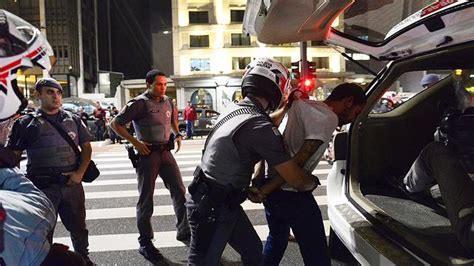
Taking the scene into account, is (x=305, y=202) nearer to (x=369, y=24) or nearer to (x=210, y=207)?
(x=210, y=207)

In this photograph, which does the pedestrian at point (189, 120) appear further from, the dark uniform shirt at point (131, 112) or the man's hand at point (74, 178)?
the man's hand at point (74, 178)

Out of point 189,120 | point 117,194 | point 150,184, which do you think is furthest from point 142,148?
point 189,120

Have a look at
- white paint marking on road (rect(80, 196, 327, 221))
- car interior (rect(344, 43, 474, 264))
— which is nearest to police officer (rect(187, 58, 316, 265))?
car interior (rect(344, 43, 474, 264))

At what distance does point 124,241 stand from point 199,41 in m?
37.3

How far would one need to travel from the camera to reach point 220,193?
8.05 ft

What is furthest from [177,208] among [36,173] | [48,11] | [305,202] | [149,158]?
[48,11]

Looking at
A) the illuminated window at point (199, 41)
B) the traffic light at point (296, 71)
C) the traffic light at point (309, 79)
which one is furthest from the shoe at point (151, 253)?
the illuminated window at point (199, 41)

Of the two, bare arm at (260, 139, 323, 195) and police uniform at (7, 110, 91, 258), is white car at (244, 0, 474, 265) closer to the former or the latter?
bare arm at (260, 139, 323, 195)

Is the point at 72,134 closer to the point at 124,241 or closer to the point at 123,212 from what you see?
the point at 124,241

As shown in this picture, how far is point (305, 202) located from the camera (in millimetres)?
2703

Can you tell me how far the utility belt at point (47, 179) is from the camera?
3443mm

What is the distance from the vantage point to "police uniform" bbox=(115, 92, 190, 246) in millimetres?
4305

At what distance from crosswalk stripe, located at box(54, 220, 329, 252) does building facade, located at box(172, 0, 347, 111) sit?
113ft

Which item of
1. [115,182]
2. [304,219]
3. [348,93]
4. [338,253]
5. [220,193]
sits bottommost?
[115,182]
